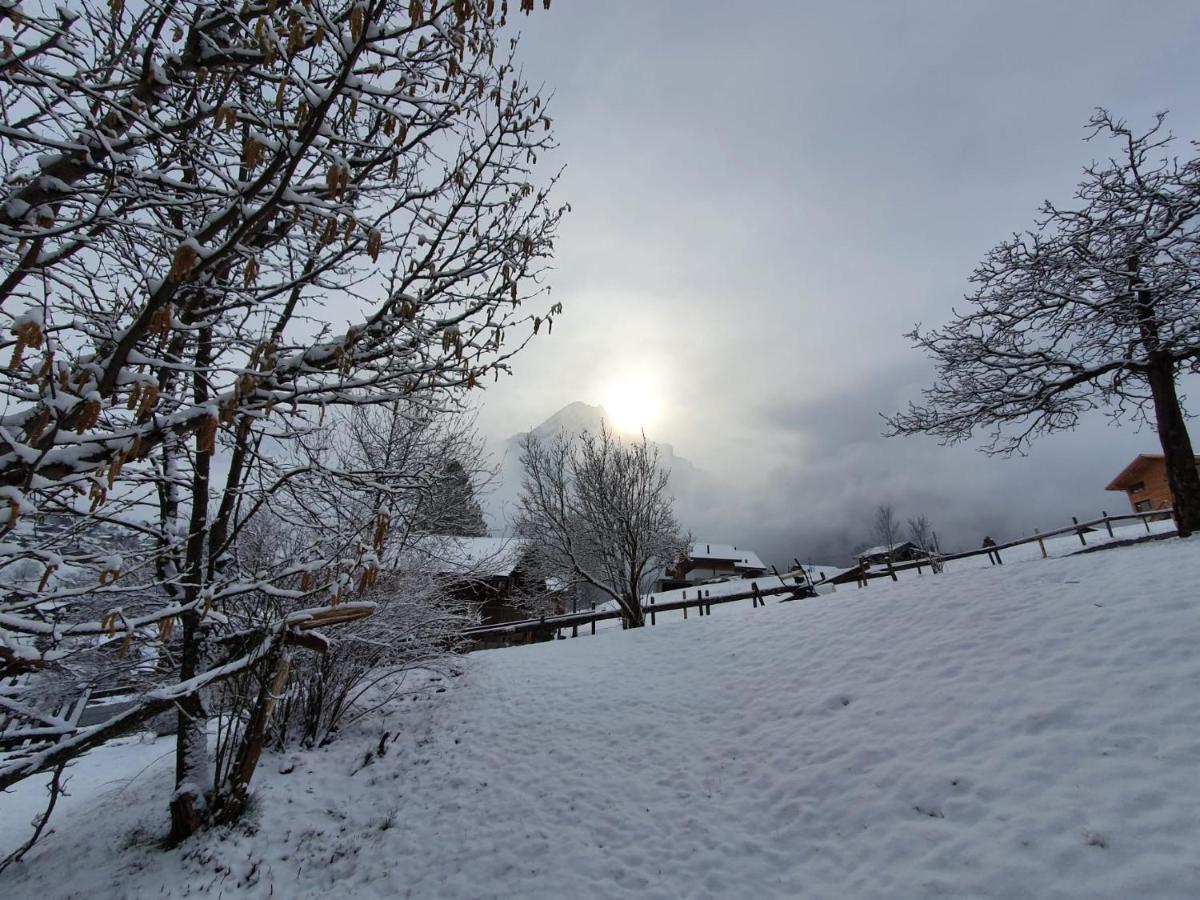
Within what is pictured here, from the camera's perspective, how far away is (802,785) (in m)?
6.00

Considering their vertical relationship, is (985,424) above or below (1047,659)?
above

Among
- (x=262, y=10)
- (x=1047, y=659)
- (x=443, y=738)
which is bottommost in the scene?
(x=443, y=738)

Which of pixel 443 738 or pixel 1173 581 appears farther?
pixel 443 738

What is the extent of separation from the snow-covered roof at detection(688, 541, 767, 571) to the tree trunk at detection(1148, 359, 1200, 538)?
45179mm

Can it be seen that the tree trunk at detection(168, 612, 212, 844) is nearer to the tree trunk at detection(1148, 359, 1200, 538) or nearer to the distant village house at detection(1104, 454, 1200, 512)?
the tree trunk at detection(1148, 359, 1200, 538)

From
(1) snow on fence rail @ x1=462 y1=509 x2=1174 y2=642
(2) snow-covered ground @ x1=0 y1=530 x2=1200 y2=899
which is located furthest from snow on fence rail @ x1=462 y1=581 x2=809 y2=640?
(2) snow-covered ground @ x1=0 y1=530 x2=1200 y2=899

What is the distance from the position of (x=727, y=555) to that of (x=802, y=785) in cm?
5637

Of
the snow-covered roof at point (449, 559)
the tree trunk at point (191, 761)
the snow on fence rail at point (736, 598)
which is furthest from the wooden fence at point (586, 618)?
the tree trunk at point (191, 761)

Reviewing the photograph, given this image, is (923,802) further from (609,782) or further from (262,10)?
(262,10)

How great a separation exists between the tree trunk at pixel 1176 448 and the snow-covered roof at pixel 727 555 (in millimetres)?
45179

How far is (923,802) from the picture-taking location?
5082mm

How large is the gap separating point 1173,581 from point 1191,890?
669cm

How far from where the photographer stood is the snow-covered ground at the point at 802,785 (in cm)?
437

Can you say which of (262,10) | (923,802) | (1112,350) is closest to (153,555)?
(262,10)
